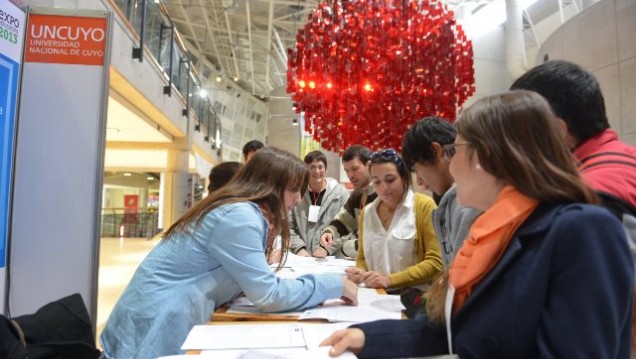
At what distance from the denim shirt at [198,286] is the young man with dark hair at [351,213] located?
127 cm

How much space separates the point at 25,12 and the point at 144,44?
3.97 metres

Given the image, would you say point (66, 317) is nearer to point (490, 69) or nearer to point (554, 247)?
point (554, 247)

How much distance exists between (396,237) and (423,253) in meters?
0.15

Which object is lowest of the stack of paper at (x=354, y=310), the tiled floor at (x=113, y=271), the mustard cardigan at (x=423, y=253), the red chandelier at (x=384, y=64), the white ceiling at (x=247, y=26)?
the tiled floor at (x=113, y=271)

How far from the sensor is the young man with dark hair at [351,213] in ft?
8.86

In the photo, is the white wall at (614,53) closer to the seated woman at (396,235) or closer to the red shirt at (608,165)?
the seated woman at (396,235)

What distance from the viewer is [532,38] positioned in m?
10.2

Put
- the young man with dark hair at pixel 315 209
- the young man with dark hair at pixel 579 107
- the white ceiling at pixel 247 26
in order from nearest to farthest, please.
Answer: the young man with dark hair at pixel 579 107 < the young man with dark hair at pixel 315 209 < the white ceiling at pixel 247 26

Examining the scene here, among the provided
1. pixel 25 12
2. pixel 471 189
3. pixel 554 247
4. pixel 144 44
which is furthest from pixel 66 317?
pixel 144 44

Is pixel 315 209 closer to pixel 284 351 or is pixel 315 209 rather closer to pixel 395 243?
pixel 395 243

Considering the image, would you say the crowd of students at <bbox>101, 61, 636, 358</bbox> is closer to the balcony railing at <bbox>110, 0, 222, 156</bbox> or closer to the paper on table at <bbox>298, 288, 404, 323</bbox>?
the paper on table at <bbox>298, 288, 404, 323</bbox>

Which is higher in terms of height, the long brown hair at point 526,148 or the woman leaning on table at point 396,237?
the long brown hair at point 526,148

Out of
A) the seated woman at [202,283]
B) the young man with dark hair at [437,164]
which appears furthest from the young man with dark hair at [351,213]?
the seated woman at [202,283]

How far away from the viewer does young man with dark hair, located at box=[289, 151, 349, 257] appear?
3221 millimetres
